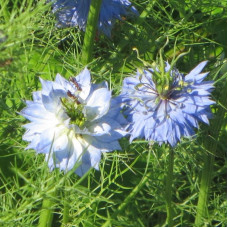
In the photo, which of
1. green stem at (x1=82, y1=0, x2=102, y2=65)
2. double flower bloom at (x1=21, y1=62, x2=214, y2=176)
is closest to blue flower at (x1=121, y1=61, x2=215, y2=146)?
double flower bloom at (x1=21, y1=62, x2=214, y2=176)

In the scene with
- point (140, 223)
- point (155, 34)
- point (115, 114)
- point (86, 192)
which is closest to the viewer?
point (115, 114)

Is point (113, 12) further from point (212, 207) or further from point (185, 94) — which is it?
point (212, 207)

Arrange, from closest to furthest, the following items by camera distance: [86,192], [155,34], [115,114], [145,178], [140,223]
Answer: [115,114], [86,192], [145,178], [140,223], [155,34]

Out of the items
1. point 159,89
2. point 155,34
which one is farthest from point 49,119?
point 155,34

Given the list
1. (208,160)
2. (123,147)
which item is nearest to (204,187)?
(208,160)

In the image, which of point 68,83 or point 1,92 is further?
point 1,92

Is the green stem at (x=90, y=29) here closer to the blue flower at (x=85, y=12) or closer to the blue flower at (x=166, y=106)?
the blue flower at (x=85, y=12)

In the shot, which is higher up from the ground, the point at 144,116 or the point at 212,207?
the point at 144,116
